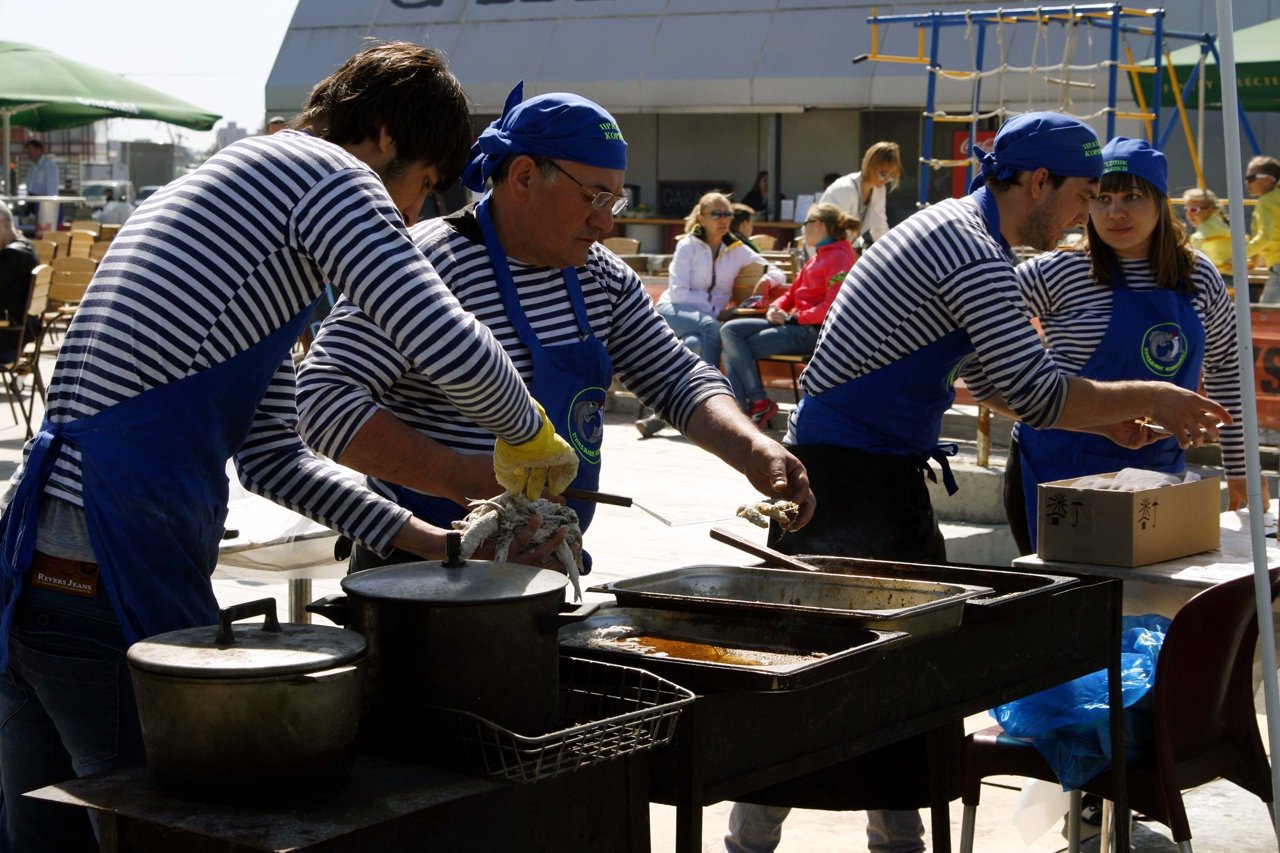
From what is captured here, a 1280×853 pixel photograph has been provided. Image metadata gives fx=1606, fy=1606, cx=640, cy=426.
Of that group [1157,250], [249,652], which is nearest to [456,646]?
[249,652]

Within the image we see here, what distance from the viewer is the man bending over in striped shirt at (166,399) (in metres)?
→ 1.94

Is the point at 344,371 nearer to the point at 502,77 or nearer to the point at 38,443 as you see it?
the point at 38,443

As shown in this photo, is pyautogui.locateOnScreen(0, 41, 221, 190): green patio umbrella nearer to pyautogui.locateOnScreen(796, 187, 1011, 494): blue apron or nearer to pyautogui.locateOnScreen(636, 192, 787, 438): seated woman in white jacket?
pyautogui.locateOnScreen(636, 192, 787, 438): seated woman in white jacket

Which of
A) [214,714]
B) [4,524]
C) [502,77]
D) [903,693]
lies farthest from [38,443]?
[502,77]

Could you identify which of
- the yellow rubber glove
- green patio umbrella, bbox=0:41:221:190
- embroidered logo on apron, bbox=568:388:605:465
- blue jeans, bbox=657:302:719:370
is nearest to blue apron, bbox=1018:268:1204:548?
embroidered logo on apron, bbox=568:388:605:465

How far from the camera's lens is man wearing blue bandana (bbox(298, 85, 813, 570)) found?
2.51m

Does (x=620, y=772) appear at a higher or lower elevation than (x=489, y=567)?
lower

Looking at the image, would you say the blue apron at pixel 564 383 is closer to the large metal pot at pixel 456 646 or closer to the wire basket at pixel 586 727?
the wire basket at pixel 586 727

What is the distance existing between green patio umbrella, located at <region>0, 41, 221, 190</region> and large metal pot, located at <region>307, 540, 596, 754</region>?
14360 mm

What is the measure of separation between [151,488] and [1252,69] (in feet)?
37.9

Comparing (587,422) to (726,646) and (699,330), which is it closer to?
(726,646)

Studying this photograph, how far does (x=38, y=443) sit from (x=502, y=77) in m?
22.2

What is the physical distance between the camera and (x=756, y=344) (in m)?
9.91

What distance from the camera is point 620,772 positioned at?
1963 mm
